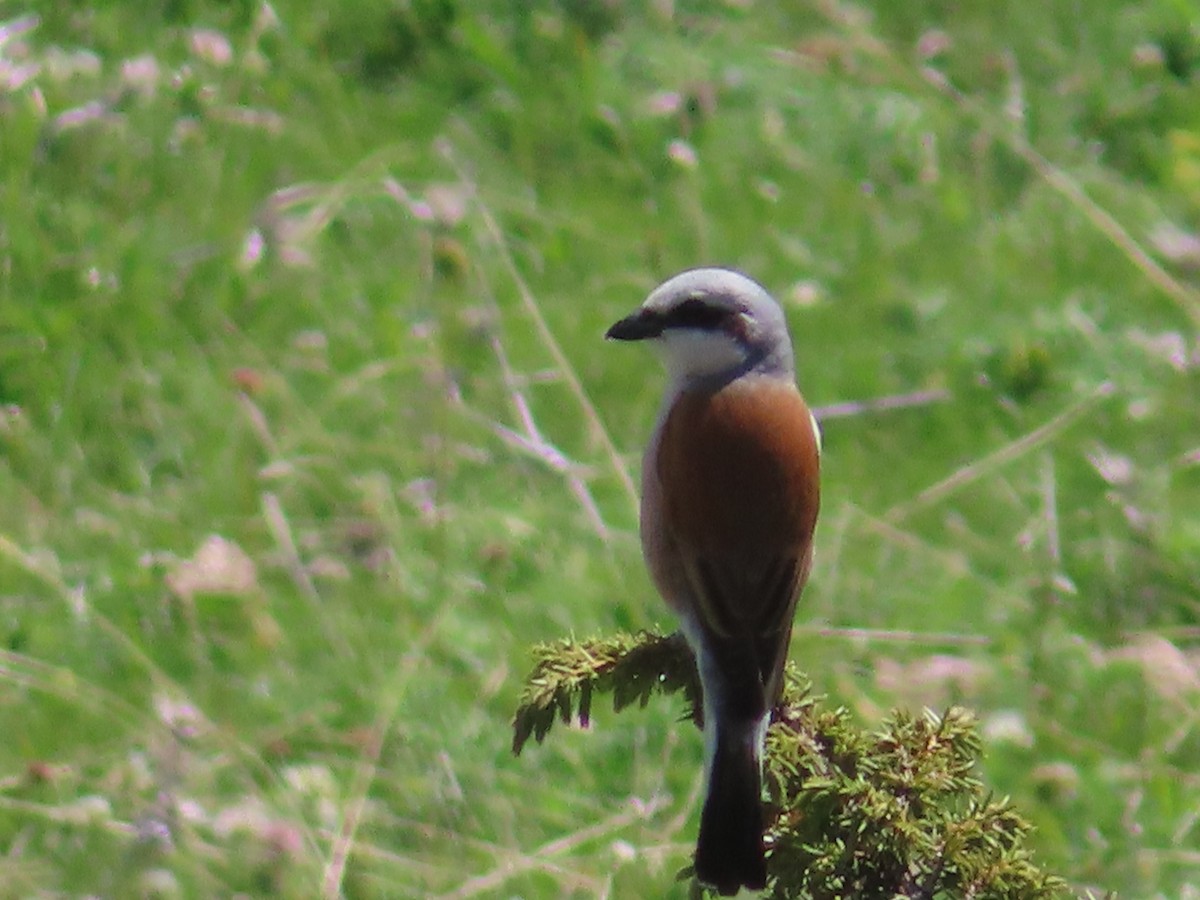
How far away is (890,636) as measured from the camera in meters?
4.77

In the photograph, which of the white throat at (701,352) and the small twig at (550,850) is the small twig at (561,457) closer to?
the small twig at (550,850)

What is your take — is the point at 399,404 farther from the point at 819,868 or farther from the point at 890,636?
the point at 819,868

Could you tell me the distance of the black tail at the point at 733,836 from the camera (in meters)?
2.74

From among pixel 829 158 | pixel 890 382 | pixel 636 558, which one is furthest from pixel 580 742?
pixel 829 158

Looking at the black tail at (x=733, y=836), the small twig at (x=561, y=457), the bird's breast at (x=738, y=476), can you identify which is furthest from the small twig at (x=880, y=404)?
the black tail at (x=733, y=836)

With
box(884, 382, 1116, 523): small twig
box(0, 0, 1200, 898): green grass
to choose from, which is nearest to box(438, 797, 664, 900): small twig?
box(0, 0, 1200, 898): green grass

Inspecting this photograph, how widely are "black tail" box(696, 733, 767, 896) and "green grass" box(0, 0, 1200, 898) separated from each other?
1.45 m

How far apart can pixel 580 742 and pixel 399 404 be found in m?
1.40

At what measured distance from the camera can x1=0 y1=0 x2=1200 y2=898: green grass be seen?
15.2 ft

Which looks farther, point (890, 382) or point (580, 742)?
point (890, 382)

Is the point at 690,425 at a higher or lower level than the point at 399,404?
higher

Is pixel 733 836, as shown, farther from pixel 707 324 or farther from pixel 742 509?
pixel 707 324

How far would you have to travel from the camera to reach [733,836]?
278 centimetres

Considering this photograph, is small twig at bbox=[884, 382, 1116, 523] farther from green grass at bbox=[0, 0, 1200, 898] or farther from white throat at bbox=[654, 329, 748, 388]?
white throat at bbox=[654, 329, 748, 388]
